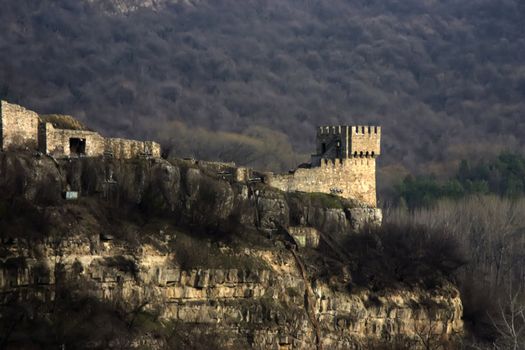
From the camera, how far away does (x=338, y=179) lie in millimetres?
83125

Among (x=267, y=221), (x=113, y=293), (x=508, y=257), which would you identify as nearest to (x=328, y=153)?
(x=267, y=221)

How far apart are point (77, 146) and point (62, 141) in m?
1.19

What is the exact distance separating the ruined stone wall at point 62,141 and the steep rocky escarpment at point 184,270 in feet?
3.32

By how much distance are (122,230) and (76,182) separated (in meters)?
3.48

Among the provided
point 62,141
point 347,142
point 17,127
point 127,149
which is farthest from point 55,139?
point 347,142

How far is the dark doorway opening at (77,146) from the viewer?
2899 inches

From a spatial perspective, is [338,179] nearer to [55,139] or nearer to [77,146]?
[77,146]

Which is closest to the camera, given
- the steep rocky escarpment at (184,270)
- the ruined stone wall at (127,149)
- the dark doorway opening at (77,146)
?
the steep rocky escarpment at (184,270)

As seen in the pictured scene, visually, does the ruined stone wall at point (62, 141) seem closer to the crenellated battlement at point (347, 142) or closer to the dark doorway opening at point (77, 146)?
the dark doorway opening at point (77, 146)

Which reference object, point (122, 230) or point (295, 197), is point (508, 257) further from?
point (122, 230)

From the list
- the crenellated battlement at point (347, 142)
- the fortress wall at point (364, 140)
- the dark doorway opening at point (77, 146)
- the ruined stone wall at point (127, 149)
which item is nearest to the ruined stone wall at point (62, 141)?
A: the dark doorway opening at point (77, 146)

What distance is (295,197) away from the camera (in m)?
79.8

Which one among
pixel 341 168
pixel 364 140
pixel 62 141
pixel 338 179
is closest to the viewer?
pixel 62 141

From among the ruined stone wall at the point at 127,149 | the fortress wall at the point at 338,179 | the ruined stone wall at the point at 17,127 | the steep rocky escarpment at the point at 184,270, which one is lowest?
the steep rocky escarpment at the point at 184,270
